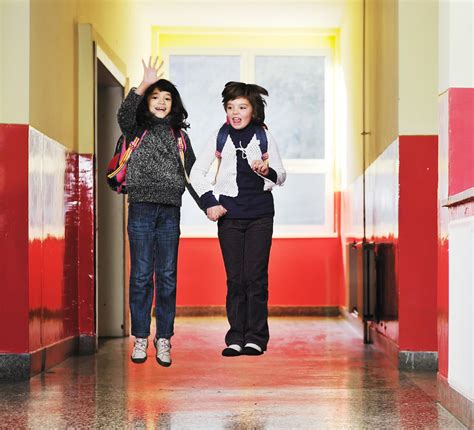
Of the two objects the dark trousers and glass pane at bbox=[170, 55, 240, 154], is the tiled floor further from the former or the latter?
glass pane at bbox=[170, 55, 240, 154]

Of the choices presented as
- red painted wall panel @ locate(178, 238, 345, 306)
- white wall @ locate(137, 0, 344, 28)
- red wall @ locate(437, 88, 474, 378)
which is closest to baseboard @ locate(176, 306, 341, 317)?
red painted wall panel @ locate(178, 238, 345, 306)

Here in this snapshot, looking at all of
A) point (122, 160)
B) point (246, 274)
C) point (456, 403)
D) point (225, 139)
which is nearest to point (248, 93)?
point (225, 139)

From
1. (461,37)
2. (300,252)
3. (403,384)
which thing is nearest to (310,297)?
(300,252)

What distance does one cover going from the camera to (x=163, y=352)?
4.03m

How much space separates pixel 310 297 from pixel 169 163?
7.10 meters

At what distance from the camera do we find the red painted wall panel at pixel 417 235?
6.25 metres

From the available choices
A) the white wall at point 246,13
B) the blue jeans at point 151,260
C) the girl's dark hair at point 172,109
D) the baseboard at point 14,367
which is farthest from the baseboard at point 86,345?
the white wall at point 246,13

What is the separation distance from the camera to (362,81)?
8484 mm

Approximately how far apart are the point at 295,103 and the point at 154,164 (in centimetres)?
721

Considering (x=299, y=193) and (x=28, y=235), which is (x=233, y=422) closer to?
(x=28, y=235)

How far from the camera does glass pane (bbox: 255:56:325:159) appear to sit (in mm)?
10930

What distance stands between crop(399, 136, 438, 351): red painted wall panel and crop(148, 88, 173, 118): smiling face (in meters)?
2.73

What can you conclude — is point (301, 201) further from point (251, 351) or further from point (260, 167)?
point (260, 167)

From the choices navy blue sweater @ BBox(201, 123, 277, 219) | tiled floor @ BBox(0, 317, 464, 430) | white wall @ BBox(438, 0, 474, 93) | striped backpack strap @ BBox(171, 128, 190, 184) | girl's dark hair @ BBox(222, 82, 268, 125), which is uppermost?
white wall @ BBox(438, 0, 474, 93)
